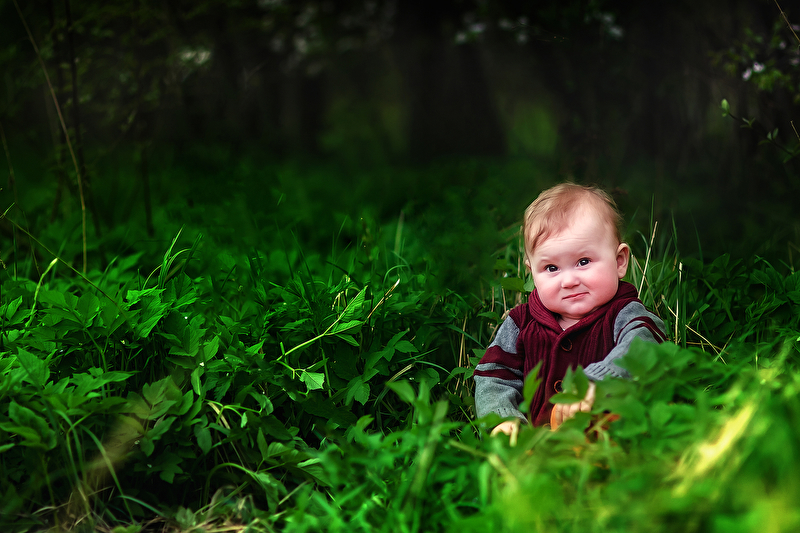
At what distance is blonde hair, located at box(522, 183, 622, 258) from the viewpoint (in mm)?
1822

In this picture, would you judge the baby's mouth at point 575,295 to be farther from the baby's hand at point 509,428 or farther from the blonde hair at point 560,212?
the baby's hand at point 509,428

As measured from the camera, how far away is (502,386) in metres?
1.88

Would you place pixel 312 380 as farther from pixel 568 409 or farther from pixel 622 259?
pixel 622 259

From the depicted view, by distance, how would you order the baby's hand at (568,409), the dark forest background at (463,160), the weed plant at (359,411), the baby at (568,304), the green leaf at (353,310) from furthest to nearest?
the dark forest background at (463,160), the green leaf at (353,310), the baby at (568,304), the baby's hand at (568,409), the weed plant at (359,411)

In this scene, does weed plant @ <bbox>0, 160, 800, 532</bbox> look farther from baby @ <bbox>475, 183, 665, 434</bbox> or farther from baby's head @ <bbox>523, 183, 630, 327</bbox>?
baby's head @ <bbox>523, 183, 630, 327</bbox>

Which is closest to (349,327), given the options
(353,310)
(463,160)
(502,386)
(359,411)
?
(353,310)

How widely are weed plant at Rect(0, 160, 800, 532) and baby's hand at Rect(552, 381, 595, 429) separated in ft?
0.21

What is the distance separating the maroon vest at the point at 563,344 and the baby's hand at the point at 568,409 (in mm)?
55

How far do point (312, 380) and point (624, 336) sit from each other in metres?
0.92

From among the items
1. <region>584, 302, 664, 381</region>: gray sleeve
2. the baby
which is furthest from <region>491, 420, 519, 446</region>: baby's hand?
<region>584, 302, 664, 381</region>: gray sleeve

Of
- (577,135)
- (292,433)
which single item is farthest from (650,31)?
(292,433)

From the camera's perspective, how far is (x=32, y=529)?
157cm

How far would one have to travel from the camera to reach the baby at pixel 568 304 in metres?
1.77

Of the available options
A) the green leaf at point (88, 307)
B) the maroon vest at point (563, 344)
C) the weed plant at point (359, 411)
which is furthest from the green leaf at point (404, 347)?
the green leaf at point (88, 307)
